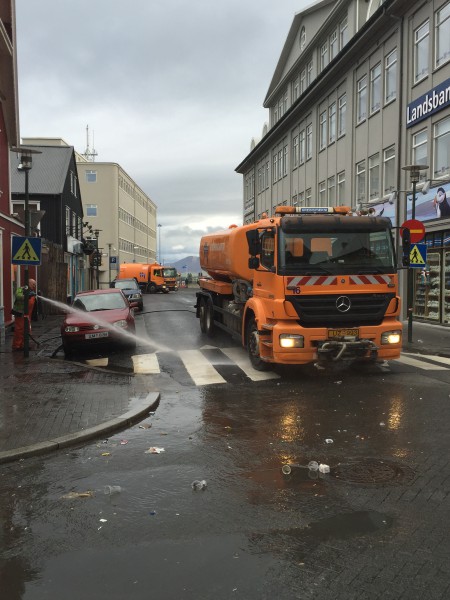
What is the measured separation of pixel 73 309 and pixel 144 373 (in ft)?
15.1

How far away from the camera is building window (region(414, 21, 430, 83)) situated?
63.4 feet

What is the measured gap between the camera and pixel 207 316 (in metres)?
17.1

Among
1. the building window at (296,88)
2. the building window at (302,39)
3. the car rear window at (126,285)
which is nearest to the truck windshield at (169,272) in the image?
the building window at (296,88)

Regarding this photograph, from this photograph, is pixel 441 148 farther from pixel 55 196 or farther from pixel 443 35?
pixel 55 196

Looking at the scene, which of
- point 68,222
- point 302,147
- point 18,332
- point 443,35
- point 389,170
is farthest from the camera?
point 68,222

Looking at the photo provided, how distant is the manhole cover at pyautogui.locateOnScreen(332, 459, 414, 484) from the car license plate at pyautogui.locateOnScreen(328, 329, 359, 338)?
4244 millimetres

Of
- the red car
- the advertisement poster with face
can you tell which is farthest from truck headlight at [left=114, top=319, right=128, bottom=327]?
the advertisement poster with face

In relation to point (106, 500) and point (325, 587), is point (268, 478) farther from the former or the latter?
point (325, 587)

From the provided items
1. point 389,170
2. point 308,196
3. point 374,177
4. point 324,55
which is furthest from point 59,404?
point 324,55

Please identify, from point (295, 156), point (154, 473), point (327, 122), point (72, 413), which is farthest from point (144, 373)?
point (295, 156)

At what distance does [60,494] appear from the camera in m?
4.78

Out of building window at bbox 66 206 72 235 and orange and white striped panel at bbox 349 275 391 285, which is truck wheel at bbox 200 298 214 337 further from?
building window at bbox 66 206 72 235

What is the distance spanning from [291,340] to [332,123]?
21931 millimetres

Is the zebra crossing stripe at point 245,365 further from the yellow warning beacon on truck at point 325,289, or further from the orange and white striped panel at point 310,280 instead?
the orange and white striped panel at point 310,280
